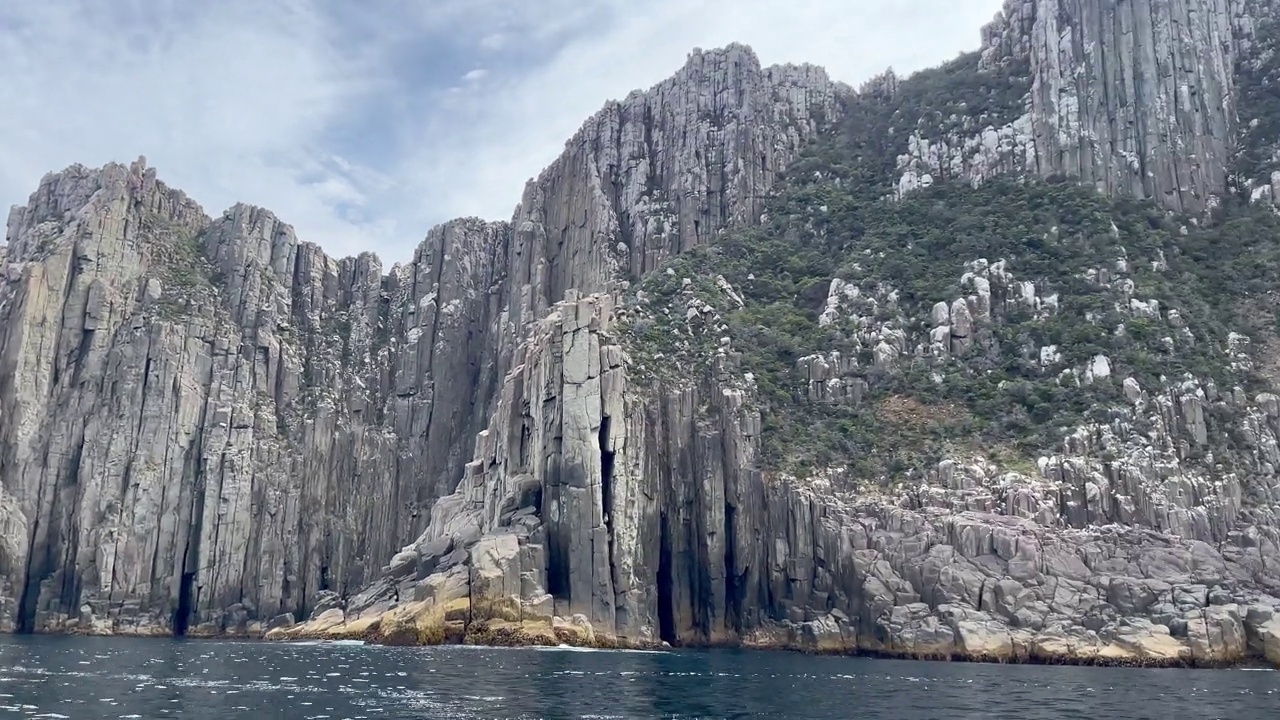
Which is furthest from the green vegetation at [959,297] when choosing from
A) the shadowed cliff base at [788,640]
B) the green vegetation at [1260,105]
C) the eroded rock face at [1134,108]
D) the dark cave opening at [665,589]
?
the shadowed cliff base at [788,640]

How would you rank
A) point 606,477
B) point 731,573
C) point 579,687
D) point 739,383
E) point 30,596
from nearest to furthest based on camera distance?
point 579,687 → point 606,477 → point 731,573 → point 739,383 → point 30,596

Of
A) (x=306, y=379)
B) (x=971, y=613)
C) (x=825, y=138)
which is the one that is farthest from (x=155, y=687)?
(x=825, y=138)

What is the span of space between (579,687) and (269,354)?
107550 millimetres

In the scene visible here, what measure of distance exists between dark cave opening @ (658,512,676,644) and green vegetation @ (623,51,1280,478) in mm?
12508

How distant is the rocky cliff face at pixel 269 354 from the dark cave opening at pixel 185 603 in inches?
18.8

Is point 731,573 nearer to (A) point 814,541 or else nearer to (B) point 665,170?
(A) point 814,541

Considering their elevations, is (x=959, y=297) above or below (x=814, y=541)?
above

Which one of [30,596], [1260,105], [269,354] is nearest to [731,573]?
[30,596]

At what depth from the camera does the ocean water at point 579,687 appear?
4894cm

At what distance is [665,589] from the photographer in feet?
350

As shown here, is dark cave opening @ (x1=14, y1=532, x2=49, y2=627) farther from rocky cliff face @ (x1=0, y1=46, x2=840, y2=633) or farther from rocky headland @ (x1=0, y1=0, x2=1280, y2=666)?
rocky headland @ (x1=0, y1=0, x2=1280, y2=666)

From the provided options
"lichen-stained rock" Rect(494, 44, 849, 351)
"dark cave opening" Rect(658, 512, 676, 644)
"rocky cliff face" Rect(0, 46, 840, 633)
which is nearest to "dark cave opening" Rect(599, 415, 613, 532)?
"dark cave opening" Rect(658, 512, 676, 644)

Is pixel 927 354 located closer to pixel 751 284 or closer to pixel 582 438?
pixel 751 284

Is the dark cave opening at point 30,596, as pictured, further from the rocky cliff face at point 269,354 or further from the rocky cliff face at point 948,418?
the rocky cliff face at point 948,418
